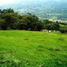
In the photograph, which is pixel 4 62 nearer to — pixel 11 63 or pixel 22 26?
pixel 11 63

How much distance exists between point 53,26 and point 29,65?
37.7m

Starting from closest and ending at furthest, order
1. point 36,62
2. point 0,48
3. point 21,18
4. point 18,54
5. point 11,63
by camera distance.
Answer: point 11,63 → point 36,62 → point 18,54 → point 0,48 → point 21,18

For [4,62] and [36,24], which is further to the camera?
[36,24]

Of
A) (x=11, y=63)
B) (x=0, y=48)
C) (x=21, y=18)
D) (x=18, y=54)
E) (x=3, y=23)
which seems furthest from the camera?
(x=21, y=18)

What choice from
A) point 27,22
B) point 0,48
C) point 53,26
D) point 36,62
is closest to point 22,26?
point 27,22

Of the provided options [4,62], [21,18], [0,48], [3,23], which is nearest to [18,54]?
[0,48]

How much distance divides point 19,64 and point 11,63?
51 cm

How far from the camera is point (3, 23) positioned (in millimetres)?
46781

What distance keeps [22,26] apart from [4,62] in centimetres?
3378

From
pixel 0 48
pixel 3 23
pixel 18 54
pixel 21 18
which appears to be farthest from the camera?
pixel 21 18

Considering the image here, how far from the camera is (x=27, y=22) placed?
48062mm

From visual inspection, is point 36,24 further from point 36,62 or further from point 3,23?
point 36,62

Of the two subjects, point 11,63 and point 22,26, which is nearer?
point 11,63

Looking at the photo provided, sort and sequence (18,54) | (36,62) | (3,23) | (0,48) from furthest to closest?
(3,23)
(0,48)
(18,54)
(36,62)
